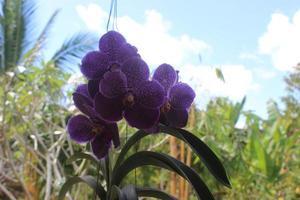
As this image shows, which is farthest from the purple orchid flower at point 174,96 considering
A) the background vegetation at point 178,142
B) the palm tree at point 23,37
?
the palm tree at point 23,37

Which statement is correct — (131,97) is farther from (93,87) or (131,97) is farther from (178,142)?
(178,142)

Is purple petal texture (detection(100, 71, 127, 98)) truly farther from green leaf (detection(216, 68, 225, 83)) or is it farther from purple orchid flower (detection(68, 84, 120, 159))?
green leaf (detection(216, 68, 225, 83))

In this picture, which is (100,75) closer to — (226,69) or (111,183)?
(111,183)

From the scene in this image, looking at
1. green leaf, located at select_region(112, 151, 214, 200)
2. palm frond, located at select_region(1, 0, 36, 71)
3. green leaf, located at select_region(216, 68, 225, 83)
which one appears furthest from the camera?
palm frond, located at select_region(1, 0, 36, 71)

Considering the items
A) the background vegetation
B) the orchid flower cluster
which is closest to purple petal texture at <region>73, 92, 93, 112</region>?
the orchid flower cluster

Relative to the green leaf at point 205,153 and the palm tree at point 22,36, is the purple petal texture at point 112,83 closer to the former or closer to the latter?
the green leaf at point 205,153

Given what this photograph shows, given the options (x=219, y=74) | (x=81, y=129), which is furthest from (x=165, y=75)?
(x=219, y=74)

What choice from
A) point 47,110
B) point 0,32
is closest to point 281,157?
point 47,110
